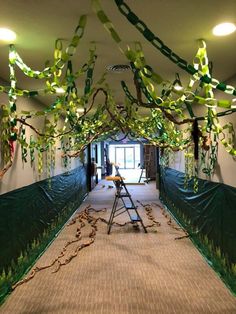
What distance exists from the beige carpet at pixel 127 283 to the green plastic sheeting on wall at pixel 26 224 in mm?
186

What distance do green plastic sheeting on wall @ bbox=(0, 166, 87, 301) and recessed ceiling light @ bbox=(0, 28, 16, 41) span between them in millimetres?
1612

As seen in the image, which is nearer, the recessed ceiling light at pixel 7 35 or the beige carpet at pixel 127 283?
the recessed ceiling light at pixel 7 35

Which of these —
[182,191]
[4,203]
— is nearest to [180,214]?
[182,191]

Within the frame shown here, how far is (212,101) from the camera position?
73.8 inches

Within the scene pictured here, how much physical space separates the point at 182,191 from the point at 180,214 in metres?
0.51

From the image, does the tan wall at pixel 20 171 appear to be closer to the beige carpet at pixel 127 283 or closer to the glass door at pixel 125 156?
the beige carpet at pixel 127 283

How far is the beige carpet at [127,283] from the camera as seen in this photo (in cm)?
272

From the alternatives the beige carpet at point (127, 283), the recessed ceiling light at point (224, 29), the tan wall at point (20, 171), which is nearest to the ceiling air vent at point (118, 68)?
the recessed ceiling light at point (224, 29)

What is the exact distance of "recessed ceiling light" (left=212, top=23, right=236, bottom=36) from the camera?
6.46ft

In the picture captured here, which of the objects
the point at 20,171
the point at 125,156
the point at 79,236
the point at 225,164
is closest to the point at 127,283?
the point at 225,164

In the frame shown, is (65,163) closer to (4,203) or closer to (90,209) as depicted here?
(90,209)

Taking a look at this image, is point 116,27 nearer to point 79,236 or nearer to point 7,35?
point 7,35

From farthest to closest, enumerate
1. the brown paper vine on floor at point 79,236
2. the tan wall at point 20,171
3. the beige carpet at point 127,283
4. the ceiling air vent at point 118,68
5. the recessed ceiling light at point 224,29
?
the brown paper vine on floor at point 79,236, the tan wall at point 20,171, the ceiling air vent at point 118,68, the beige carpet at point 127,283, the recessed ceiling light at point 224,29

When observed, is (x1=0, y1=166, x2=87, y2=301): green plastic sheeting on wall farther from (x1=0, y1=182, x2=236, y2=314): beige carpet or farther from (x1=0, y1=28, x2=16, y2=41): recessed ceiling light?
(x1=0, y1=28, x2=16, y2=41): recessed ceiling light
